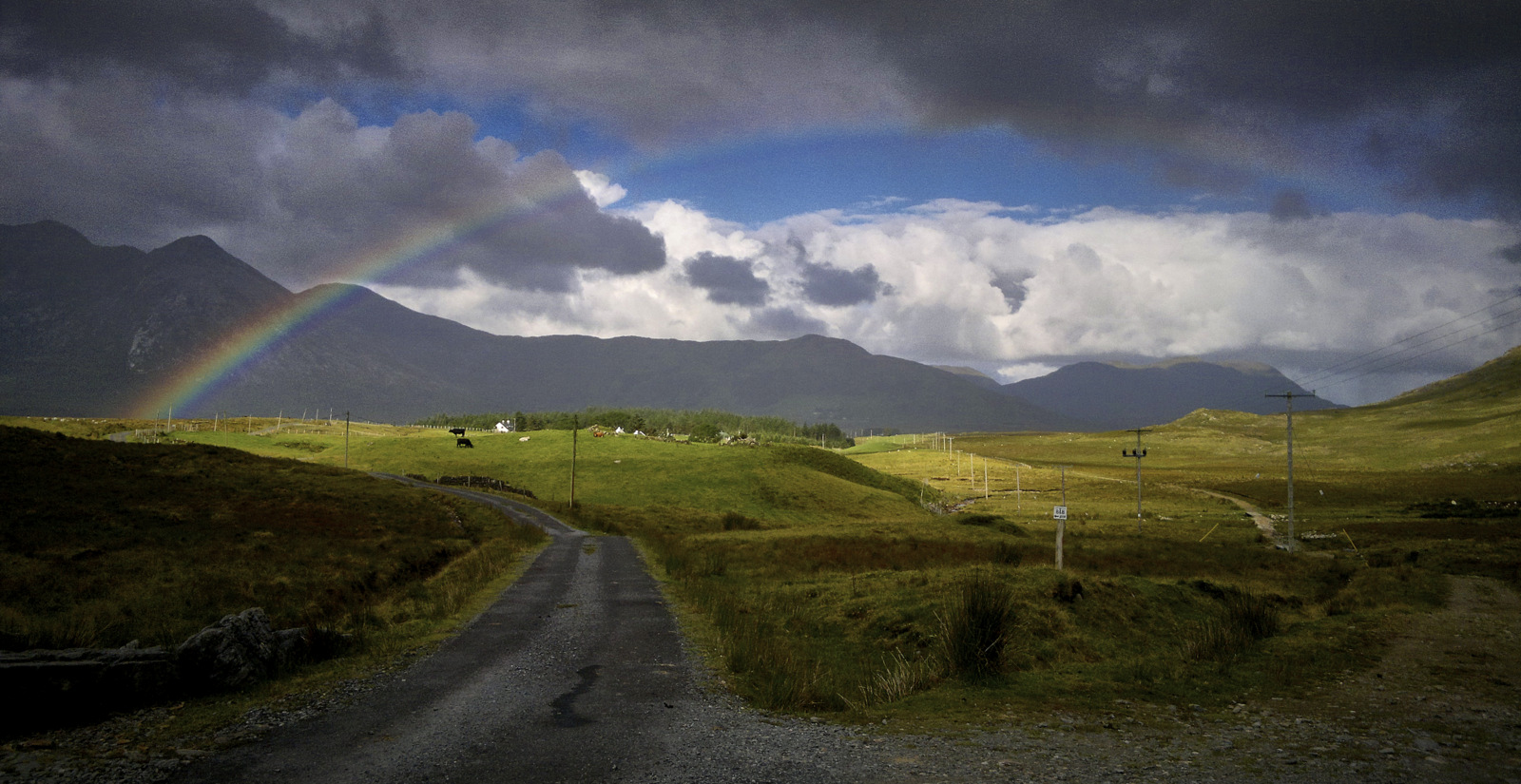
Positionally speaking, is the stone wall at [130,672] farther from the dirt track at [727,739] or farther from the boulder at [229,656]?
the dirt track at [727,739]

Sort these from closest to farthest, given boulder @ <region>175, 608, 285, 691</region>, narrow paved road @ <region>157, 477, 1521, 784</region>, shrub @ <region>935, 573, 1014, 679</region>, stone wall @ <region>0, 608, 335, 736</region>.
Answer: narrow paved road @ <region>157, 477, 1521, 784</region> → stone wall @ <region>0, 608, 335, 736</region> → boulder @ <region>175, 608, 285, 691</region> → shrub @ <region>935, 573, 1014, 679</region>

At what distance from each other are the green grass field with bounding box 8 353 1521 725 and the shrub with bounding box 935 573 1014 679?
36mm

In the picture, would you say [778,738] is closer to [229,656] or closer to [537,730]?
[537,730]

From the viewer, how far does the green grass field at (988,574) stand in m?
13.8

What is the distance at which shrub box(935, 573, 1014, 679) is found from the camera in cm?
1402

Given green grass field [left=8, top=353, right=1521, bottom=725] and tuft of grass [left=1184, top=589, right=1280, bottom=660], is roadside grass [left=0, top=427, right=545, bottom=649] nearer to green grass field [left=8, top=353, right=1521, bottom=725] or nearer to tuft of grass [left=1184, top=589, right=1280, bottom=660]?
green grass field [left=8, top=353, right=1521, bottom=725]

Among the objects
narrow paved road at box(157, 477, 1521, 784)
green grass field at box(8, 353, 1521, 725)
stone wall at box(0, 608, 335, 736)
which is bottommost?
green grass field at box(8, 353, 1521, 725)

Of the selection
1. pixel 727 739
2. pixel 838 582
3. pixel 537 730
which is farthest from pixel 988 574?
pixel 537 730

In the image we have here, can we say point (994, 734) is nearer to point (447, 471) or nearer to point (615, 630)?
point (615, 630)

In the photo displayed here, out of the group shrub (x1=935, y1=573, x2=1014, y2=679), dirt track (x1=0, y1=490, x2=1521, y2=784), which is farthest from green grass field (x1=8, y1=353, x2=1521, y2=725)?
dirt track (x1=0, y1=490, x2=1521, y2=784)

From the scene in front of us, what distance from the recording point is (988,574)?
74.5 ft

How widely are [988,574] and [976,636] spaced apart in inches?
349

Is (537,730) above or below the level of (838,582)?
above

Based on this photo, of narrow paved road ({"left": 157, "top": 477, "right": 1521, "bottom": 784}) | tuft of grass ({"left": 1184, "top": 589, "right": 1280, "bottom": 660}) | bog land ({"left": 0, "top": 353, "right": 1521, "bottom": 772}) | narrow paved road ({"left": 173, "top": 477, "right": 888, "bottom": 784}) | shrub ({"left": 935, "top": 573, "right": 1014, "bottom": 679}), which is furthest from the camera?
tuft of grass ({"left": 1184, "top": 589, "right": 1280, "bottom": 660})
